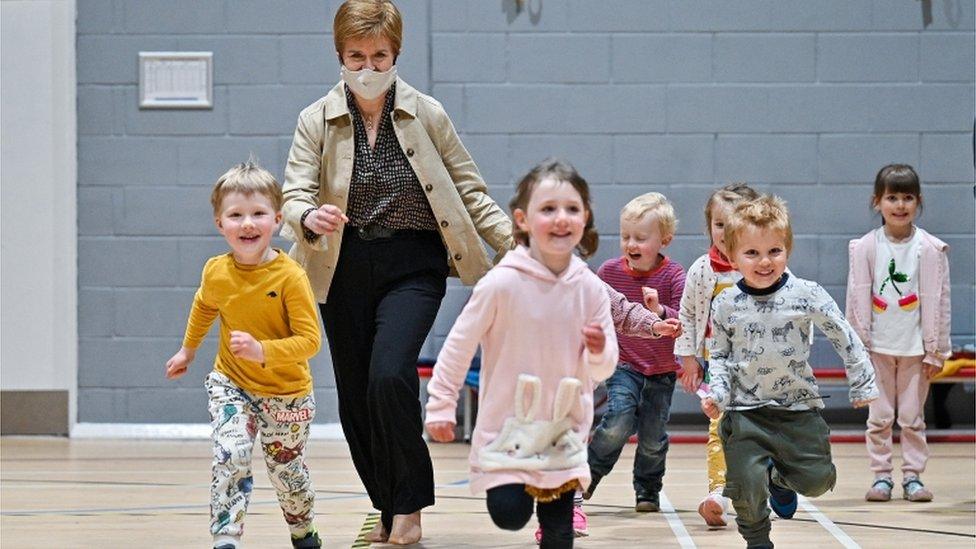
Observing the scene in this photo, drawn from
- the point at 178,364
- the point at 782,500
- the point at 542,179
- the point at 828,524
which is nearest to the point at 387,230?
the point at 178,364

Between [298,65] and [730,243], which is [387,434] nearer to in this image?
[730,243]

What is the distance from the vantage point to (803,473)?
156 inches

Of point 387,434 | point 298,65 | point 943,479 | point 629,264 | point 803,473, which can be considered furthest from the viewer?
point 298,65

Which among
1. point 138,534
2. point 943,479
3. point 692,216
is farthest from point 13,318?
point 943,479

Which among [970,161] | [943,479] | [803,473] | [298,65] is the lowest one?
[943,479]

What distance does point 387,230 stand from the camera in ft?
14.1

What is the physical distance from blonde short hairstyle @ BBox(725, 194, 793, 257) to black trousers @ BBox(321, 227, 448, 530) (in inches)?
36.7

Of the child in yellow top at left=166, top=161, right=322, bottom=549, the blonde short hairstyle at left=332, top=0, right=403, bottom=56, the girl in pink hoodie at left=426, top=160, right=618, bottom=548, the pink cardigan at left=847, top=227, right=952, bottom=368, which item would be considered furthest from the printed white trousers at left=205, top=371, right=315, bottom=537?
the pink cardigan at left=847, top=227, right=952, bottom=368

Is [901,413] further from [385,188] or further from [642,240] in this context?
[385,188]

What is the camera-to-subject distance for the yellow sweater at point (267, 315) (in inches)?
158

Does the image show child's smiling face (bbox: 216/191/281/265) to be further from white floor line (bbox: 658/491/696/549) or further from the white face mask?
white floor line (bbox: 658/491/696/549)

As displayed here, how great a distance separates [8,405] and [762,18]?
4.58m

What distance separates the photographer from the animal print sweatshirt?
3.94 m

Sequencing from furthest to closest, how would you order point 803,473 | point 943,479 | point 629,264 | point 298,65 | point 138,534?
point 298,65 < point 943,479 < point 629,264 < point 138,534 < point 803,473
